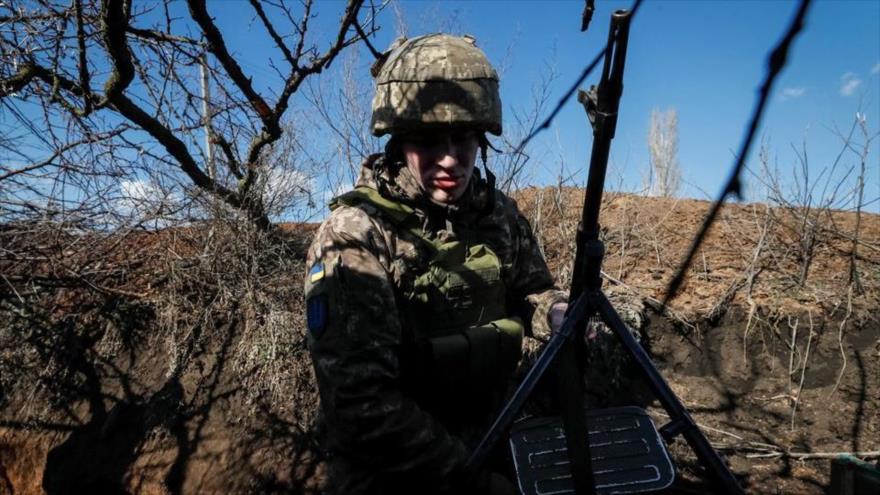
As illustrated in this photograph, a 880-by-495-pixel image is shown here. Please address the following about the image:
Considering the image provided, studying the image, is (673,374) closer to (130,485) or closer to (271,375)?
(271,375)

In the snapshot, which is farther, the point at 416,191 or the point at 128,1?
the point at 128,1

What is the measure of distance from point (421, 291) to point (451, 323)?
0.20m

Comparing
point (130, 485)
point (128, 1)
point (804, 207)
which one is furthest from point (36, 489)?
point (804, 207)

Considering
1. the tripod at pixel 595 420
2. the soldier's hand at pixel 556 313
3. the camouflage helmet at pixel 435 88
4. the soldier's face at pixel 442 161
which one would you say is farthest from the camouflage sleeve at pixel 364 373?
the soldier's hand at pixel 556 313

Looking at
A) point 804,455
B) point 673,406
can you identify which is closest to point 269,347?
point 673,406

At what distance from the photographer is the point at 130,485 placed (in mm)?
3549

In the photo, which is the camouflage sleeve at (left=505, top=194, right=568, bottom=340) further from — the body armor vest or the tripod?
the tripod

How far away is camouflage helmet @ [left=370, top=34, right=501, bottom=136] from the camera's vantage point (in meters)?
1.88

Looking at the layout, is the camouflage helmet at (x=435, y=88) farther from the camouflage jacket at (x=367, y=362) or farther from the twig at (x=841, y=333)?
the twig at (x=841, y=333)

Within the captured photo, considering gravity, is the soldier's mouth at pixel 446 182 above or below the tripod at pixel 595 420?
above

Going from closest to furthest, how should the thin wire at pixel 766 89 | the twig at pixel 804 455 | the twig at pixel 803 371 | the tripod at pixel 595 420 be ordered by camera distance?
the thin wire at pixel 766 89 < the tripod at pixel 595 420 < the twig at pixel 804 455 < the twig at pixel 803 371

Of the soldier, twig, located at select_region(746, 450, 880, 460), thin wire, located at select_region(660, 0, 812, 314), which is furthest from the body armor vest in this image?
twig, located at select_region(746, 450, 880, 460)

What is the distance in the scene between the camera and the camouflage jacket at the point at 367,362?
154cm

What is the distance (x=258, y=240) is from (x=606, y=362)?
3.04 m
